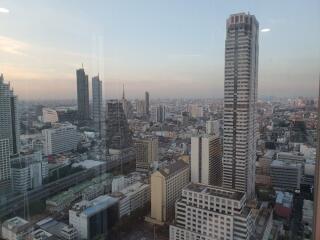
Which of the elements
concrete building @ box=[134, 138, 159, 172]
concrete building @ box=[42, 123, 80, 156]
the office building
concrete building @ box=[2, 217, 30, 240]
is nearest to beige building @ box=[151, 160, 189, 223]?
concrete building @ box=[134, 138, 159, 172]

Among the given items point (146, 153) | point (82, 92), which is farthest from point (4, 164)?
point (146, 153)

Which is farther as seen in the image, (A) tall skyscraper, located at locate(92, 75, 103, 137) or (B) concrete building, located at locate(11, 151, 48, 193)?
(B) concrete building, located at locate(11, 151, 48, 193)

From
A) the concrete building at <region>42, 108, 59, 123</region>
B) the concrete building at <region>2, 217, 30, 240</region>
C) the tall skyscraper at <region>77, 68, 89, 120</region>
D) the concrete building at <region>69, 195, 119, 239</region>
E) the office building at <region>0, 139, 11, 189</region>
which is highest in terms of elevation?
the tall skyscraper at <region>77, 68, 89, 120</region>

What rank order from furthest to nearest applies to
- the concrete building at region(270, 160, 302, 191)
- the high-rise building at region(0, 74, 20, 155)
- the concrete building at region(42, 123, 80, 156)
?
the concrete building at region(42, 123, 80, 156), the concrete building at region(270, 160, 302, 191), the high-rise building at region(0, 74, 20, 155)

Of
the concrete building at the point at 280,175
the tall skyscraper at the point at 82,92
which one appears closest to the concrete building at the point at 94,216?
the tall skyscraper at the point at 82,92

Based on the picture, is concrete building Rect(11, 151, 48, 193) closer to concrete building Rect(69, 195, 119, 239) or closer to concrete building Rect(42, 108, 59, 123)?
concrete building Rect(42, 108, 59, 123)

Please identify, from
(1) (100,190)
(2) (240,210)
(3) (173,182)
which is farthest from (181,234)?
(1) (100,190)

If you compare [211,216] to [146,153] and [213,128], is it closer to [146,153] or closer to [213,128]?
[213,128]
